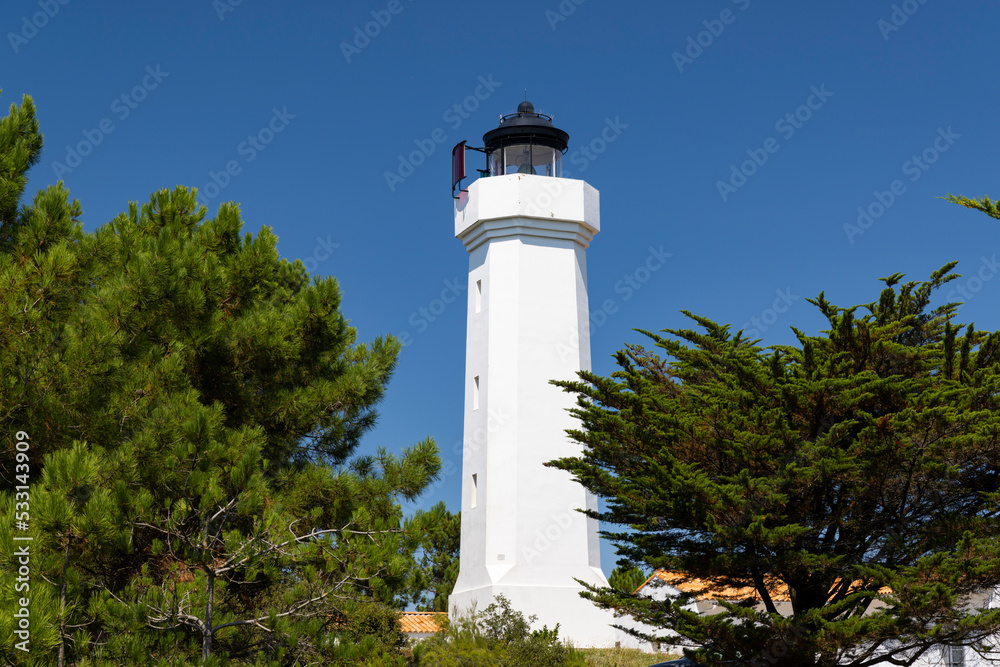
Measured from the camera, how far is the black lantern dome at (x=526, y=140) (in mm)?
25109

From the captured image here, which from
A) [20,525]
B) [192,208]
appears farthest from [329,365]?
[20,525]

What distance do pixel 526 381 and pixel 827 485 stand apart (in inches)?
426

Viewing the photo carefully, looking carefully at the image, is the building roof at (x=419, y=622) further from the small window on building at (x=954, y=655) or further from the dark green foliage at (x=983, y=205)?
the dark green foliage at (x=983, y=205)

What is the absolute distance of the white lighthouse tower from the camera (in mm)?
21406

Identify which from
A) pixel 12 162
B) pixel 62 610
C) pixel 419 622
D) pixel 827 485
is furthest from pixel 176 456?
pixel 419 622

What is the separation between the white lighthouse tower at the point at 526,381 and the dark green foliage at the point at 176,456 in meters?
9.18

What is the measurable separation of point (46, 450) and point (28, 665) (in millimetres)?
3391

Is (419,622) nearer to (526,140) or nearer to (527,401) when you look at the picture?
(527,401)

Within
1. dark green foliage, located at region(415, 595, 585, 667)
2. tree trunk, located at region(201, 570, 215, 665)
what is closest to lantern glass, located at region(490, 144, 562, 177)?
dark green foliage, located at region(415, 595, 585, 667)

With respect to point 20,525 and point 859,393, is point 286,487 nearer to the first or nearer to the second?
point 20,525

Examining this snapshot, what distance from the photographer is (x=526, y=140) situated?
2517cm

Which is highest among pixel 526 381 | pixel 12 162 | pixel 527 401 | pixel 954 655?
pixel 526 381

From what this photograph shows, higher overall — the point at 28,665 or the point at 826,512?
the point at 826,512

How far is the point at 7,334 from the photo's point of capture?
9688 mm
